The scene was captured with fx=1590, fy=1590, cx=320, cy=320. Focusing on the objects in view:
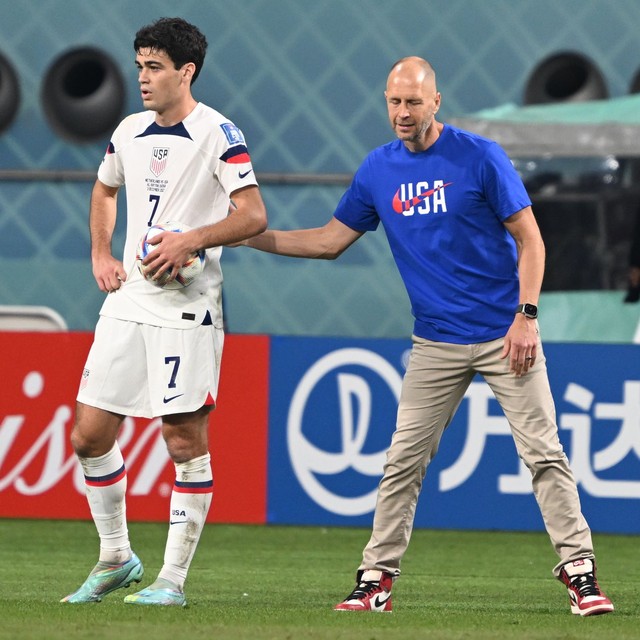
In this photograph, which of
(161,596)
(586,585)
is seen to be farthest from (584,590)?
(161,596)

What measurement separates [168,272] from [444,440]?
3776 millimetres

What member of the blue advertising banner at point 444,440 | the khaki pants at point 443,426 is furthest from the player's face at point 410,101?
the blue advertising banner at point 444,440

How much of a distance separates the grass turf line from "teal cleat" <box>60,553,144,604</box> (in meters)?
0.06

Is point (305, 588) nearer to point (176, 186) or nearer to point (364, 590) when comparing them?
point (364, 590)

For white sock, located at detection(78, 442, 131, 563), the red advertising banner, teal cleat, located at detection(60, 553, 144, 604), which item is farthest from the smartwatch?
the red advertising banner

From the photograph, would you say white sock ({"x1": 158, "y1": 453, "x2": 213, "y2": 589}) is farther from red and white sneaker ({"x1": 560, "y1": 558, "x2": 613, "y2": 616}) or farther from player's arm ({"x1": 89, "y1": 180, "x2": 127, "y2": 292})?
red and white sneaker ({"x1": 560, "y1": 558, "x2": 613, "y2": 616})

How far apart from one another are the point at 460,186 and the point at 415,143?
0.24 metres

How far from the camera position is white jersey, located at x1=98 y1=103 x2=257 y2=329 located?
18.1 feet

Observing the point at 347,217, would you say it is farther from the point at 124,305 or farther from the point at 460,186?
the point at 124,305

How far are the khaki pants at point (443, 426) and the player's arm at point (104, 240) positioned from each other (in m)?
1.14

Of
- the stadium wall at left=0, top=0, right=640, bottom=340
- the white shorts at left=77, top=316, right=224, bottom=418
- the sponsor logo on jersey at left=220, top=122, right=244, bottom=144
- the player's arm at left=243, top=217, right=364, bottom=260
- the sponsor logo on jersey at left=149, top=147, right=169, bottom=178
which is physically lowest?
the white shorts at left=77, top=316, right=224, bottom=418

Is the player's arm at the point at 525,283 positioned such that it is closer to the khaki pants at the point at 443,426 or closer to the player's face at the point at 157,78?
the khaki pants at the point at 443,426

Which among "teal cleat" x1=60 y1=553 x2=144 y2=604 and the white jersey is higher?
the white jersey

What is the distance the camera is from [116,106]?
1391cm
